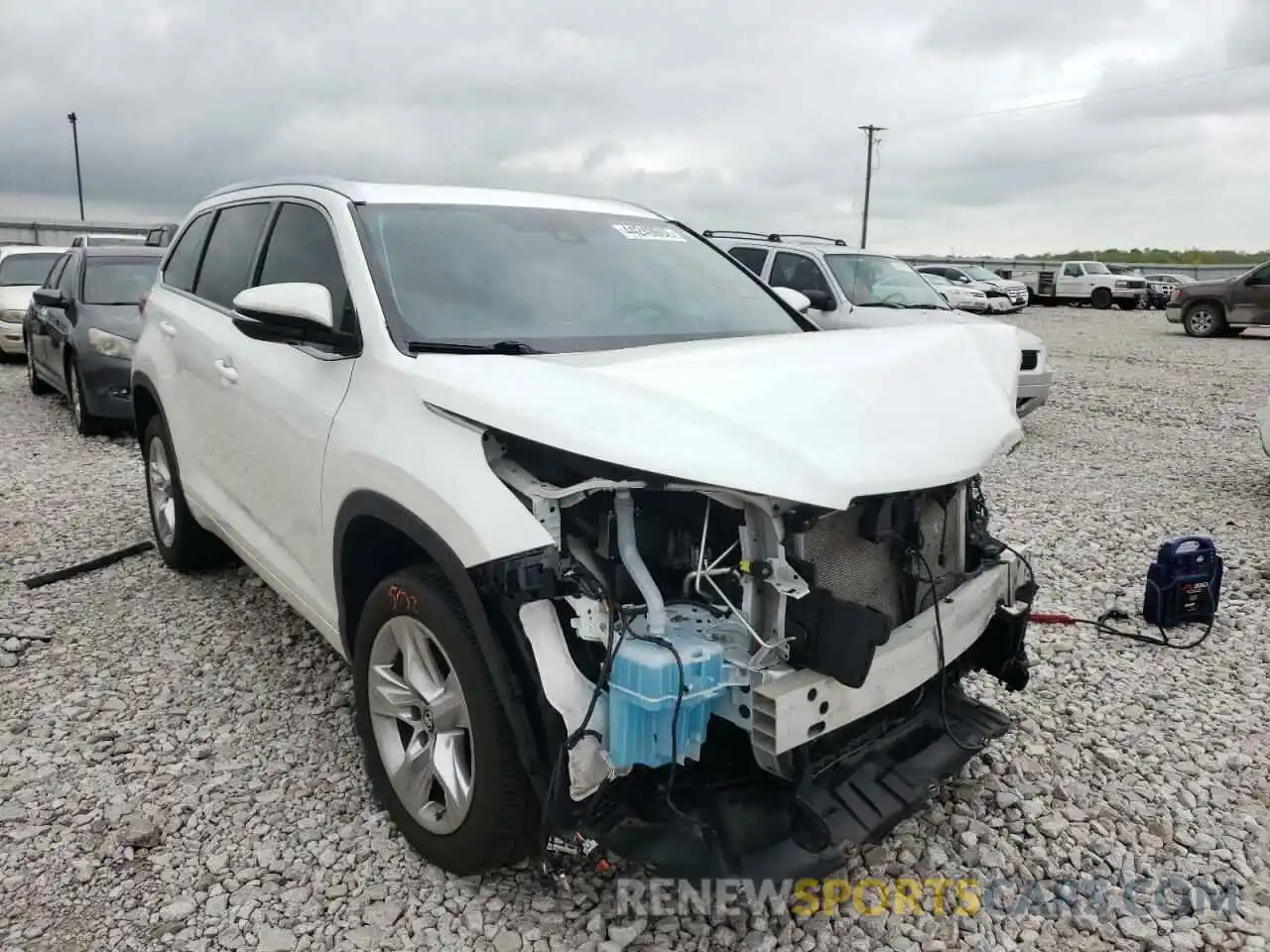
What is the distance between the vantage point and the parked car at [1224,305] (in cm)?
2028

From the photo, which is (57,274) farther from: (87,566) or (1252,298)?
(1252,298)

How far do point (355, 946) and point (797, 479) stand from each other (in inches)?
64.7

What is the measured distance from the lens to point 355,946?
2.54m

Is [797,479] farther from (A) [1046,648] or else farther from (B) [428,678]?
(A) [1046,648]

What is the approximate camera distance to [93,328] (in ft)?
28.7

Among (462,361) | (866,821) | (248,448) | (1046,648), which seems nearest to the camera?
(866,821)

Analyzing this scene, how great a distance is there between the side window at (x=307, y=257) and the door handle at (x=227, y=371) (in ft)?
1.15

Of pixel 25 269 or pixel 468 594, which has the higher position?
pixel 25 269

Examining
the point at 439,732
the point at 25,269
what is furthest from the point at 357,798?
the point at 25,269

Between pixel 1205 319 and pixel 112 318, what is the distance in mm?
21186

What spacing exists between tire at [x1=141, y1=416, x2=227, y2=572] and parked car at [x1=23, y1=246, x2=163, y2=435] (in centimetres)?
289

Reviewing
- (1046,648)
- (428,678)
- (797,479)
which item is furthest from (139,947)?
(1046,648)

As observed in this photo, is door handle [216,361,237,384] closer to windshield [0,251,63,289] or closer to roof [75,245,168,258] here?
roof [75,245,168,258]

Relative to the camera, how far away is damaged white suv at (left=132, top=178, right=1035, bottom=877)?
2275 millimetres
